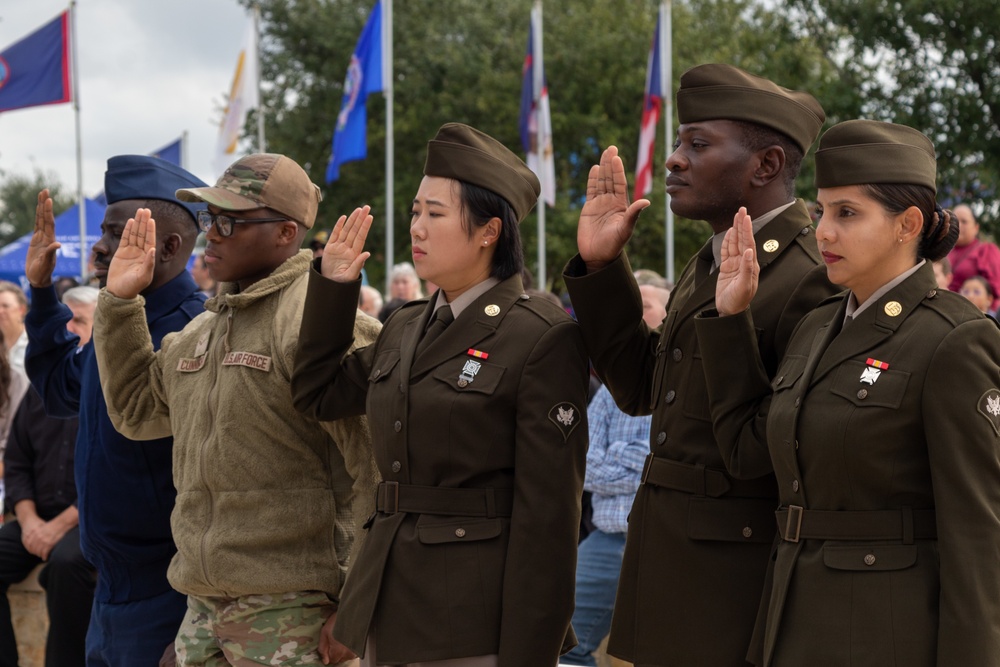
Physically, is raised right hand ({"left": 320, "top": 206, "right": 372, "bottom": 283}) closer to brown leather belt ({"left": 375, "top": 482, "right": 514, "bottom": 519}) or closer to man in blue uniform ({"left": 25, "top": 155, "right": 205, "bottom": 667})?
brown leather belt ({"left": 375, "top": 482, "right": 514, "bottom": 519})

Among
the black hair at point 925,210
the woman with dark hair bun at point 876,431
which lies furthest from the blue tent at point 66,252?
the black hair at point 925,210

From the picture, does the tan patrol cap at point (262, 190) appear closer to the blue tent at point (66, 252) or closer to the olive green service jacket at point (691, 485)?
the olive green service jacket at point (691, 485)

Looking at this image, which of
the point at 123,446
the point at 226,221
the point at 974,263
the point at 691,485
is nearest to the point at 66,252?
the point at 974,263

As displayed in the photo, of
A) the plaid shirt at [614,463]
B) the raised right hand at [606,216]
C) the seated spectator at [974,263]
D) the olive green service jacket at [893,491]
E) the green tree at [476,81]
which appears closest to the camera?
the olive green service jacket at [893,491]

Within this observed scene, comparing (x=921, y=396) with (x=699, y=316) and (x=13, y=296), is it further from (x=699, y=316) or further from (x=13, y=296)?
(x=13, y=296)

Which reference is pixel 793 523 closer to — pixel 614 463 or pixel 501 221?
pixel 501 221

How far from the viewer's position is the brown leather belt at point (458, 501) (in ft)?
10.9

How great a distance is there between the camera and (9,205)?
56.1 meters

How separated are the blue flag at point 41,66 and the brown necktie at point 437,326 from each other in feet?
48.6

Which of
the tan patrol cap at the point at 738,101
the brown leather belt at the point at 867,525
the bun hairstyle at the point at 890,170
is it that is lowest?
the brown leather belt at the point at 867,525

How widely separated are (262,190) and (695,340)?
5.11ft

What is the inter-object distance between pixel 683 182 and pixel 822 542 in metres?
1.00

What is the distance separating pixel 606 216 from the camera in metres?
3.45

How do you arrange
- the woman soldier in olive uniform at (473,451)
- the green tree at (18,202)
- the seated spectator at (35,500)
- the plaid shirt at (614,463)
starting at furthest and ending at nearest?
1. the green tree at (18,202)
2. the seated spectator at (35,500)
3. the plaid shirt at (614,463)
4. the woman soldier in olive uniform at (473,451)
